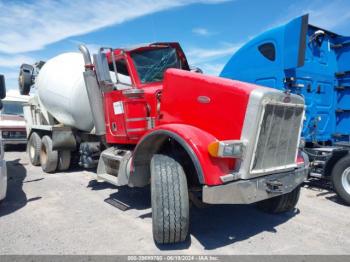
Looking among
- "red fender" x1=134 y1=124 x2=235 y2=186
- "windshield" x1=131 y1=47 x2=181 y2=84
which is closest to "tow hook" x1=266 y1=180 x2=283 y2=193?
"red fender" x1=134 y1=124 x2=235 y2=186

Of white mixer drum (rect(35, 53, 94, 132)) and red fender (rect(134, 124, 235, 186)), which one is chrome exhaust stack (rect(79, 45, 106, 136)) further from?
red fender (rect(134, 124, 235, 186))

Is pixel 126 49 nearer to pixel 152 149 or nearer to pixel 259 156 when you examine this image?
pixel 152 149

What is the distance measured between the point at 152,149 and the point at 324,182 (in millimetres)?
4044

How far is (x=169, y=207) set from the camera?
11.5 feet

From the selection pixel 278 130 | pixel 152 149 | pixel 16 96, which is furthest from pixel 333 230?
pixel 16 96

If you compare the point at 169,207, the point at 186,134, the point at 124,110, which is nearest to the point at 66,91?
the point at 124,110

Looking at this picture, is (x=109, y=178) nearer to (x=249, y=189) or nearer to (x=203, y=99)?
(x=203, y=99)

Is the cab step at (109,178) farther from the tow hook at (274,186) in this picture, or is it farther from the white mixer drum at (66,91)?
the tow hook at (274,186)

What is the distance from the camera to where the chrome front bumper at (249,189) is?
330 centimetres

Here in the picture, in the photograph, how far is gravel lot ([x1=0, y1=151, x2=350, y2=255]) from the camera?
3.69 meters

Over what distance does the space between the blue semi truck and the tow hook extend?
7.46 ft

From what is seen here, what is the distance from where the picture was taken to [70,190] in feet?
20.5

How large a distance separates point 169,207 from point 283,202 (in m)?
1.99

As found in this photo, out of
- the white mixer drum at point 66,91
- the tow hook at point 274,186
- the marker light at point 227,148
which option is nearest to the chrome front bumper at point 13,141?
the white mixer drum at point 66,91
